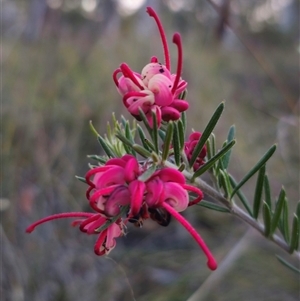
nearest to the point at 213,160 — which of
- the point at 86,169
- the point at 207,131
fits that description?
the point at 207,131

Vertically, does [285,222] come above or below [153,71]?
below

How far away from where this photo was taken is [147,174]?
13.4 inches

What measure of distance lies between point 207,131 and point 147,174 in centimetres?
10

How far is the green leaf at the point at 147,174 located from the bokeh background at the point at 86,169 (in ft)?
1.55

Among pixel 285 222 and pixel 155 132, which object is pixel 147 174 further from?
pixel 285 222

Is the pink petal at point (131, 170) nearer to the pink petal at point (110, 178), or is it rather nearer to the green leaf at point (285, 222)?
the pink petal at point (110, 178)

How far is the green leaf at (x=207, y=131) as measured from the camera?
1.28 ft

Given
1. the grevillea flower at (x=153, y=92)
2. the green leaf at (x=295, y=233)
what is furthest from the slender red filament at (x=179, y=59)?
the green leaf at (x=295, y=233)

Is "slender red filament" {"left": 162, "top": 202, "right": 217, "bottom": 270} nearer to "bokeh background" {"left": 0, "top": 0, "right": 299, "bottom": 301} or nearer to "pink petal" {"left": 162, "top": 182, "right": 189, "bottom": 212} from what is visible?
"pink petal" {"left": 162, "top": 182, "right": 189, "bottom": 212}

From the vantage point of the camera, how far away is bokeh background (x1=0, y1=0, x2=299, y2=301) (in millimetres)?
1337

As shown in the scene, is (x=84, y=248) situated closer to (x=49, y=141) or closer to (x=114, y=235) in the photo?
(x=49, y=141)

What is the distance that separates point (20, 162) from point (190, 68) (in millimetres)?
1566

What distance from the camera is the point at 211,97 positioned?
2.54 m

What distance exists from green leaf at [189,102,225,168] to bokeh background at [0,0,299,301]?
43 centimetres
